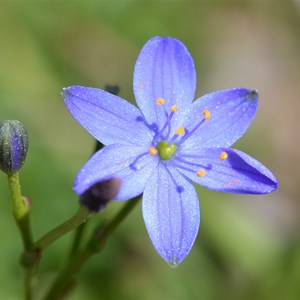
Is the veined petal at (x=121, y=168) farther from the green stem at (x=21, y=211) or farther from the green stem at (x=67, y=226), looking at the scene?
the green stem at (x=21, y=211)

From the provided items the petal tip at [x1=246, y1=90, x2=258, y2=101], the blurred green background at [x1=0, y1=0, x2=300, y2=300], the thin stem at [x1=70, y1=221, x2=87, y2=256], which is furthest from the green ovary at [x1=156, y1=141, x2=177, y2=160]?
the blurred green background at [x1=0, y1=0, x2=300, y2=300]

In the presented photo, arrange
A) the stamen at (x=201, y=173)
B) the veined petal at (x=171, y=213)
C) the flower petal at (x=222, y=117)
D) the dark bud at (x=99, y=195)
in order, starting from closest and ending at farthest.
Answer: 1. the dark bud at (x=99, y=195)
2. the veined petal at (x=171, y=213)
3. the stamen at (x=201, y=173)
4. the flower petal at (x=222, y=117)

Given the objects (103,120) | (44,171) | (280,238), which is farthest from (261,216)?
(103,120)

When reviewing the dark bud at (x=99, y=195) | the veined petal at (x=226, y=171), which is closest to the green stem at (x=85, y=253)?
the veined petal at (x=226, y=171)

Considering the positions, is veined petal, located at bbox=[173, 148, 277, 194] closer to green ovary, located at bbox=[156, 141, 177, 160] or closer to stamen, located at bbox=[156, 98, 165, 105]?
green ovary, located at bbox=[156, 141, 177, 160]

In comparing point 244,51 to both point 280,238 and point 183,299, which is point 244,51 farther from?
point 183,299

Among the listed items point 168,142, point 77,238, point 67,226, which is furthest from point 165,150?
point 77,238
